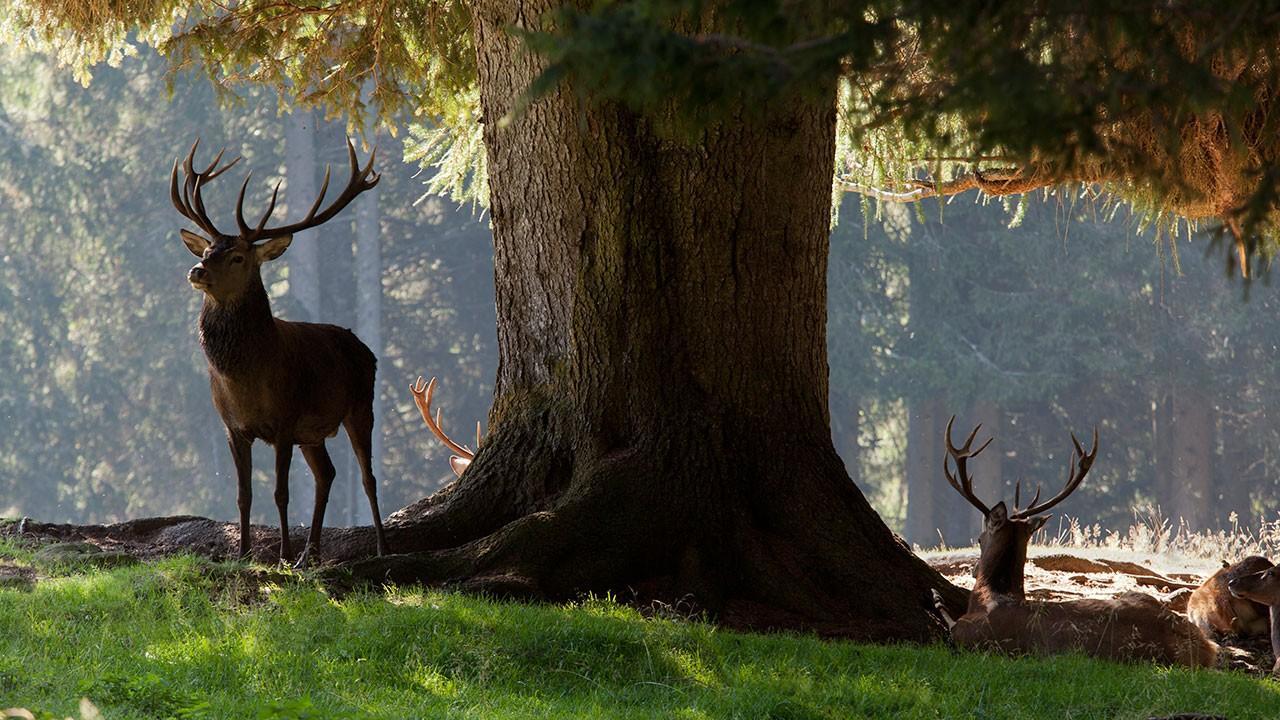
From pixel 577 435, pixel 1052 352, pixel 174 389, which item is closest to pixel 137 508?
pixel 174 389

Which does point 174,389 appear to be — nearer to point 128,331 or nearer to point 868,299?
point 128,331

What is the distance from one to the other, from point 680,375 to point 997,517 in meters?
1.74

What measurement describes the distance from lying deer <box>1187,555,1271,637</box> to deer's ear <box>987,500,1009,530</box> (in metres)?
1.20

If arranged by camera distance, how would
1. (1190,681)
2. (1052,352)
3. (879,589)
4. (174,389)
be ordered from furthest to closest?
(174,389) < (1052,352) < (879,589) < (1190,681)

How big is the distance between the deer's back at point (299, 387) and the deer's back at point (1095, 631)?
3.27 metres

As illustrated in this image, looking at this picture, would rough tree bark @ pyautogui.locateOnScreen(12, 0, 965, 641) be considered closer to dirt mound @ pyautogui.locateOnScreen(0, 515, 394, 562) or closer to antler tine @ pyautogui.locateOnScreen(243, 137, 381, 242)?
dirt mound @ pyautogui.locateOnScreen(0, 515, 394, 562)

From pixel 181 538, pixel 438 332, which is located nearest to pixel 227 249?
pixel 181 538

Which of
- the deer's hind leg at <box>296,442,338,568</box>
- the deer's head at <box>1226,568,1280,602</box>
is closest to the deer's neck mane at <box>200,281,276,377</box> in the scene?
the deer's hind leg at <box>296,442,338,568</box>

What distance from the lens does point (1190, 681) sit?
589 centimetres

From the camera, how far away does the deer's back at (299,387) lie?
7.07 m

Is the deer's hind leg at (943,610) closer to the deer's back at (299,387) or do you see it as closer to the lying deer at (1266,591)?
the lying deer at (1266,591)

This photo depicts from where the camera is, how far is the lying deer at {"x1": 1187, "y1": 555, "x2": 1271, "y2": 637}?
24.9 ft

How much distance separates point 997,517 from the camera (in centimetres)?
733

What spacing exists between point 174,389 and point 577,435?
2845 centimetres
